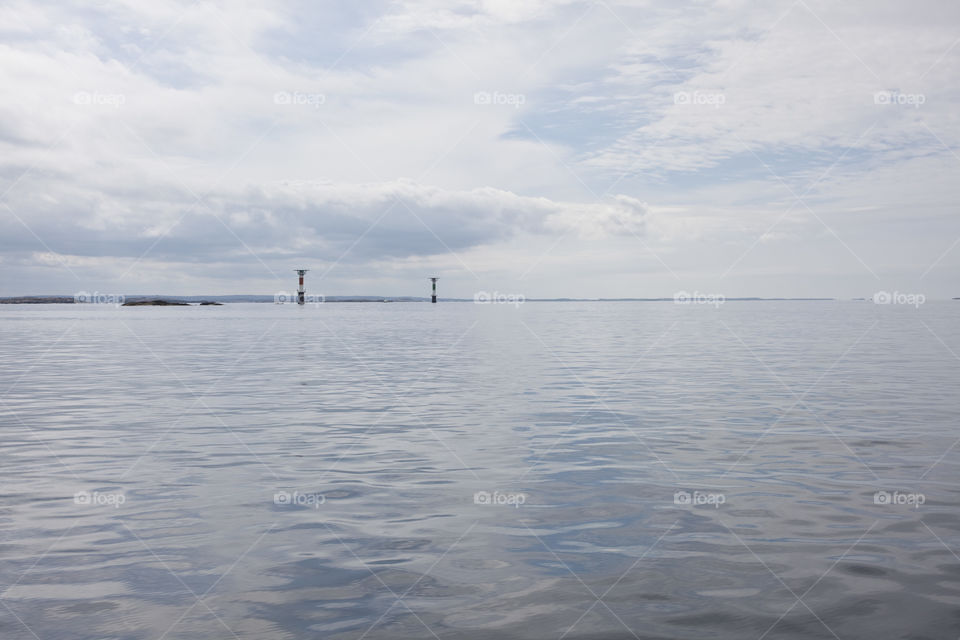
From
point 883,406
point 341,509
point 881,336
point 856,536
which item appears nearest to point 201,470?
point 341,509

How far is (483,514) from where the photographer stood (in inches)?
481

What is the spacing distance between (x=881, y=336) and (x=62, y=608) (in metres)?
69.1

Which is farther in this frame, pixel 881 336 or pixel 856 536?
pixel 881 336

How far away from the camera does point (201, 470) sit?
1553 centimetres

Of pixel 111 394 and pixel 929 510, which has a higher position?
Result: pixel 111 394

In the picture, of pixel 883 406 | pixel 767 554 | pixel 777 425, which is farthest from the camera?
pixel 883 406

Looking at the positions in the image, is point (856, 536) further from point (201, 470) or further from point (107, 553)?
point (201, 470)

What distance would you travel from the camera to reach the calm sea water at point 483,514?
8422mm

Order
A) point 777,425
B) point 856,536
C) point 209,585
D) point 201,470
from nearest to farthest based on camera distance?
point 209,585
point 856,536
point 201,470
point 777,425

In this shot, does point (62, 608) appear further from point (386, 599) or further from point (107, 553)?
point (386, 599)

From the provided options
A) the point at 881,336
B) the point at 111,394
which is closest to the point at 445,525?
the point at 111,394

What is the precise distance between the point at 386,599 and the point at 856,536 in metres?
7.08

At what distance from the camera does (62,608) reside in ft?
27.9

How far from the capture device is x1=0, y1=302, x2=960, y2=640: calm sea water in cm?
842
